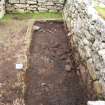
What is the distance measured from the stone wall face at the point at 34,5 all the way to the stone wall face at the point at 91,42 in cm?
322

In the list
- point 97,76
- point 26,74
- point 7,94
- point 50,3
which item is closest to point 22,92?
point 7,94

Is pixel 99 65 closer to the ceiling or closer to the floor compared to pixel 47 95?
closer to the ceiling

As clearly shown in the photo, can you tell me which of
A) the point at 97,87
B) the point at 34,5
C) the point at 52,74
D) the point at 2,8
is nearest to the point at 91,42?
the point at 97,87

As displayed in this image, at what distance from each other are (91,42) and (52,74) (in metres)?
1.51

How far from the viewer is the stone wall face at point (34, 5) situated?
10336 mm

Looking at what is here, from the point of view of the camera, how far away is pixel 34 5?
10398mm

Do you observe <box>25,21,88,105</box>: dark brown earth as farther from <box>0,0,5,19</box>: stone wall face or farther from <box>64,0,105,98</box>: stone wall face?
<box>0,0,5,19</box>: stone wall face

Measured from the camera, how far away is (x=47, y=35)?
28.4 ft

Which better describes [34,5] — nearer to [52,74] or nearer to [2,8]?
[2,8]

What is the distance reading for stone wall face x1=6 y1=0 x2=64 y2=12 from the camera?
33.9 ft

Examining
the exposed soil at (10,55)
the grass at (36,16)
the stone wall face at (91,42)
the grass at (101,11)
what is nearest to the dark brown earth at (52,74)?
the exposed soil at (10,55)

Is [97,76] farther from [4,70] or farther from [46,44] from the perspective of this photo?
[46,44]

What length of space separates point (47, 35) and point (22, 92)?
3.59 m

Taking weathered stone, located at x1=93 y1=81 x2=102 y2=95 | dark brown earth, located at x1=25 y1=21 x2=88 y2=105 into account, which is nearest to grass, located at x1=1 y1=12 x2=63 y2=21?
dark brown earth, located at x1=25 y1=21 x2=88 y2=105
